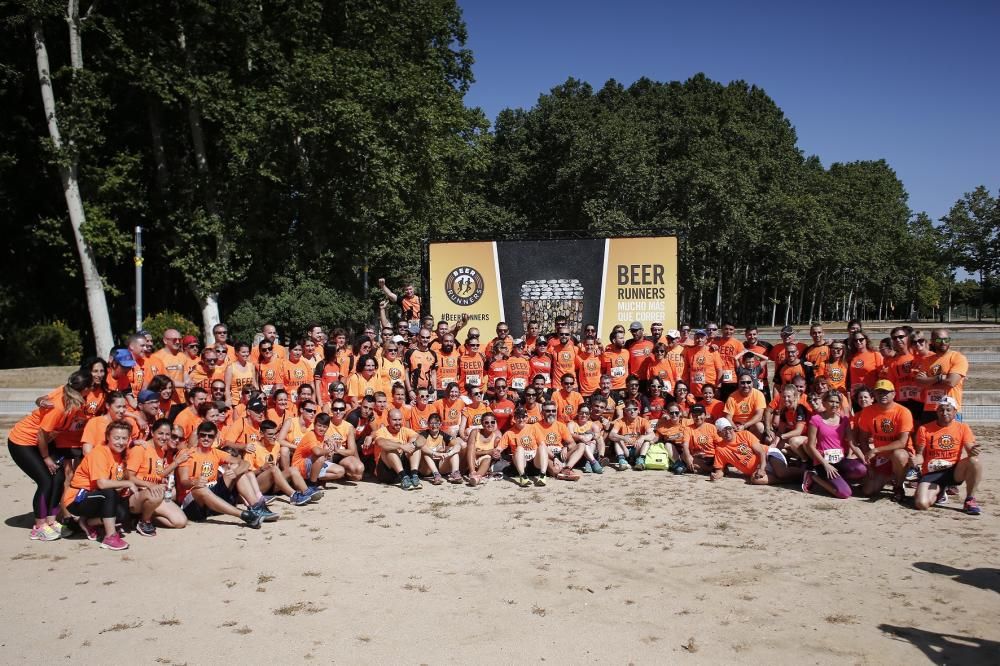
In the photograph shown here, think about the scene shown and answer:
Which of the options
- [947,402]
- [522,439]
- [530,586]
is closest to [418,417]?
[522,439]

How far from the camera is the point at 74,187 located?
22.2 metres

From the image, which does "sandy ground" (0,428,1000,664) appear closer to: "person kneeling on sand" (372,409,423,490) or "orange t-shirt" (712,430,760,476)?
"person kneeling on sand" (372,409,423,490)

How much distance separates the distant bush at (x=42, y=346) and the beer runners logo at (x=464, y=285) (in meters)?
15.0

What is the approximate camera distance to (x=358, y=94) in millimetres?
23281

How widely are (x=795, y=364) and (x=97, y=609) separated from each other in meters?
8.56

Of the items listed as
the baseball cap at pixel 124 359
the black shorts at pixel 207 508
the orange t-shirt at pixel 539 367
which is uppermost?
the baseball cap at pixel 124 359

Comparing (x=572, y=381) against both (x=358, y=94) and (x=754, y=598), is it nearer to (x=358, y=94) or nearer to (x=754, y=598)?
(x=754, y=598)

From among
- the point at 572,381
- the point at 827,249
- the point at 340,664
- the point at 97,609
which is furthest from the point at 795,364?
the point at 827,249

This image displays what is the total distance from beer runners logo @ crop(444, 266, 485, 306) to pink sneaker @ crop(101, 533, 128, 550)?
9.40 m

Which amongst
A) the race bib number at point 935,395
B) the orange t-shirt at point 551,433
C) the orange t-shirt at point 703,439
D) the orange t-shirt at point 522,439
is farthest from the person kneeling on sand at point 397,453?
the race bib number at point 935,395

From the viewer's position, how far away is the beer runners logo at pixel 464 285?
1559 centimetres

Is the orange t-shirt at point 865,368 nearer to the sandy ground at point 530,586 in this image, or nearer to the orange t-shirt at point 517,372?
the sandy ground at point 530,586

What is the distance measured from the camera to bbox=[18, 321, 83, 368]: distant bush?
2347 centimetres

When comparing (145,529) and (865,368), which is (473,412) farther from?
(865,368)
